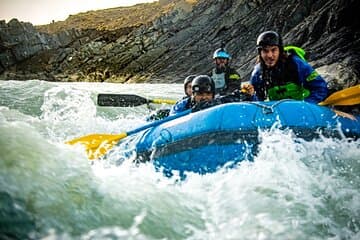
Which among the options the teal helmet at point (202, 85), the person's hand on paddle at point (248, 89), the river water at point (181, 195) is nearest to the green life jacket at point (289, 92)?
the person's hand on paddle at point (248, 89)

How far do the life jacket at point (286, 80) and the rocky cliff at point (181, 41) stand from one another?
4.76m

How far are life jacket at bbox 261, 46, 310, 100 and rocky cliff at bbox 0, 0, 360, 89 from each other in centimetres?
476

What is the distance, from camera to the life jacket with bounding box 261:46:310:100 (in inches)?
217

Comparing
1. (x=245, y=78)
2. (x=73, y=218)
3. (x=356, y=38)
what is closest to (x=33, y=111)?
(x=73, y=218)

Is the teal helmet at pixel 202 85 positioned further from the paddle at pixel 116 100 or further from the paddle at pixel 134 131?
the paddle at pixel 116 100

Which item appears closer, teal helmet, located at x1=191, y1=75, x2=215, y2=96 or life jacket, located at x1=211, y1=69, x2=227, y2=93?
teal helmet, located at x1=191, y1=75, x2=215, y2=96

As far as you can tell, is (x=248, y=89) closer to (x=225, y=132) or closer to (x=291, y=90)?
(x=291, y=90)

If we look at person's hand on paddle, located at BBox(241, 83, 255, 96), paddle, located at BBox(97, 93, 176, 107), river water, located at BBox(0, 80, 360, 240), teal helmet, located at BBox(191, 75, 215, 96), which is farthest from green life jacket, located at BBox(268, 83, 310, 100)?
paddle, located at BBox(97, 93, 176, 107)

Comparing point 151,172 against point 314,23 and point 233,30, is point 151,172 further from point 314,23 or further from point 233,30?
point 233,30

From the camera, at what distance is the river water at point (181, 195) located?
2660 mm

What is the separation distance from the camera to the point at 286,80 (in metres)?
5.59

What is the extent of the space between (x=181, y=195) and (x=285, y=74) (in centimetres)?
275

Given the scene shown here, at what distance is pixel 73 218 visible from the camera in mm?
2670

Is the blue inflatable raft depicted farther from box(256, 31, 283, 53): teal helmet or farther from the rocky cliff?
the rocky cliff
